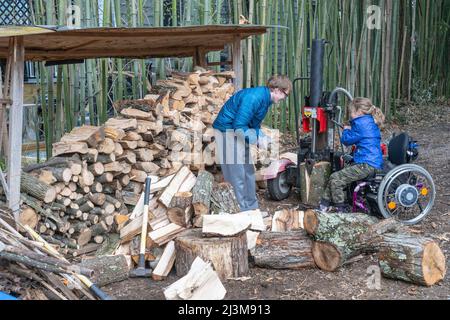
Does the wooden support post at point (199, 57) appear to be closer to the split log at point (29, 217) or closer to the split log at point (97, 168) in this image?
the split log at point (97, 168)

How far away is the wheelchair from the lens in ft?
15.9

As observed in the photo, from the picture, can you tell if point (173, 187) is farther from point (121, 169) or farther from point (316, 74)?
point (316, 74)

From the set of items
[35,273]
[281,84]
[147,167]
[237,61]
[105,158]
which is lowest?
[35,273]

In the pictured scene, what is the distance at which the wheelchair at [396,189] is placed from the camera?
486 centimetres

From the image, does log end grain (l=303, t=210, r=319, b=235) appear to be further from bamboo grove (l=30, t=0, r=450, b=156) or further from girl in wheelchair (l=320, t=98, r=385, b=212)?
bamboo grove (l=30, t=0, r=450, b=156)

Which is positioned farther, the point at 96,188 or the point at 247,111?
the point at 247,111

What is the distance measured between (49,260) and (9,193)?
35.4 inches

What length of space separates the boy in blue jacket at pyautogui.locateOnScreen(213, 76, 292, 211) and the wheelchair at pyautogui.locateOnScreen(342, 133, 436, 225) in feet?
2.63

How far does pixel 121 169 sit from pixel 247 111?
3.67 feet

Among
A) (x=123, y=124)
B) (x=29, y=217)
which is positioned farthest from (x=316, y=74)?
(x=29, y=217)

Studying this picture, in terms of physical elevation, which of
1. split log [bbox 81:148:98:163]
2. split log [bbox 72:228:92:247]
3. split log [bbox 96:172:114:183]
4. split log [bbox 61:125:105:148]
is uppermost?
split log [bbox 61:125:105:148]

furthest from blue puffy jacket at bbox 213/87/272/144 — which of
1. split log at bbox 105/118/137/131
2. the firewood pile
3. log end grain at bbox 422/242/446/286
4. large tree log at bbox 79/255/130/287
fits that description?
the firewood pile

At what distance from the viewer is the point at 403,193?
4867mm

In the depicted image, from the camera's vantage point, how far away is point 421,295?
12.1ft
